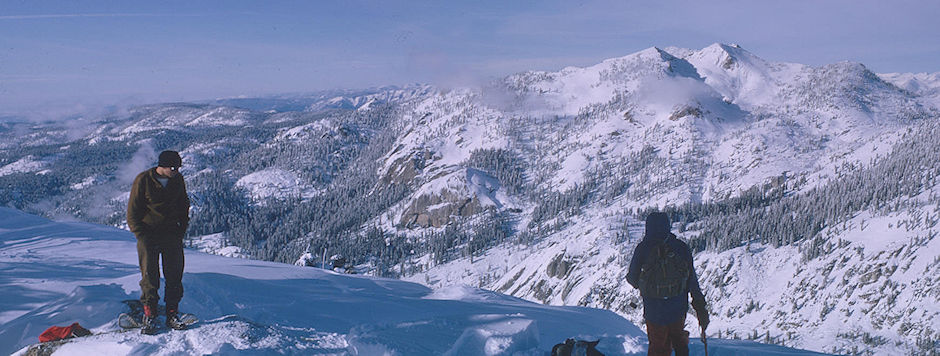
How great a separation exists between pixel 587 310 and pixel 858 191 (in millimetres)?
158815

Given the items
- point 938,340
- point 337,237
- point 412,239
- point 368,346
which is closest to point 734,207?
point 938,340

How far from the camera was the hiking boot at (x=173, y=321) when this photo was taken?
7.79 m

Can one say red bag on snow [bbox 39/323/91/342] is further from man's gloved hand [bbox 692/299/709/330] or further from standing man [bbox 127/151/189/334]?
man's gloved hand [bbox 692/299/709/330]

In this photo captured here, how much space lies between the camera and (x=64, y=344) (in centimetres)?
716

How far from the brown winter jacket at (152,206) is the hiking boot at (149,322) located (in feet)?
4.21

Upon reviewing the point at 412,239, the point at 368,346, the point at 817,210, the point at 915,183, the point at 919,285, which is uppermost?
the point at 368,346

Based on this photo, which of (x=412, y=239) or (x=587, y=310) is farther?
(x=412, y=239)

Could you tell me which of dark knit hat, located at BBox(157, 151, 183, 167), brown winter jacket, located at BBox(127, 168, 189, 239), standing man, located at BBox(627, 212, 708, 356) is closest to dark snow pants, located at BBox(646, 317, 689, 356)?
standing man, located at BBox(627, 212, 708, 356)

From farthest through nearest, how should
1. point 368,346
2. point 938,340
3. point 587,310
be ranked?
point 938,340, point 587,310, point 368,346

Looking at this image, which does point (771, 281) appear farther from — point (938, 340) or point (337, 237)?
point (337, 237)

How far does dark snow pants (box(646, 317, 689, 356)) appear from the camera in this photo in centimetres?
764

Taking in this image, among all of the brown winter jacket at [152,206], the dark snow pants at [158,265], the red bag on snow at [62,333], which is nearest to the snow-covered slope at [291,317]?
the red bag on snow at [62,333]

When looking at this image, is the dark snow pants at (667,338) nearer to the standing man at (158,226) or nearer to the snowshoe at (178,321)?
the snowshoe at (178,321)

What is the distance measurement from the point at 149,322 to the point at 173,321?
1.19 feet
